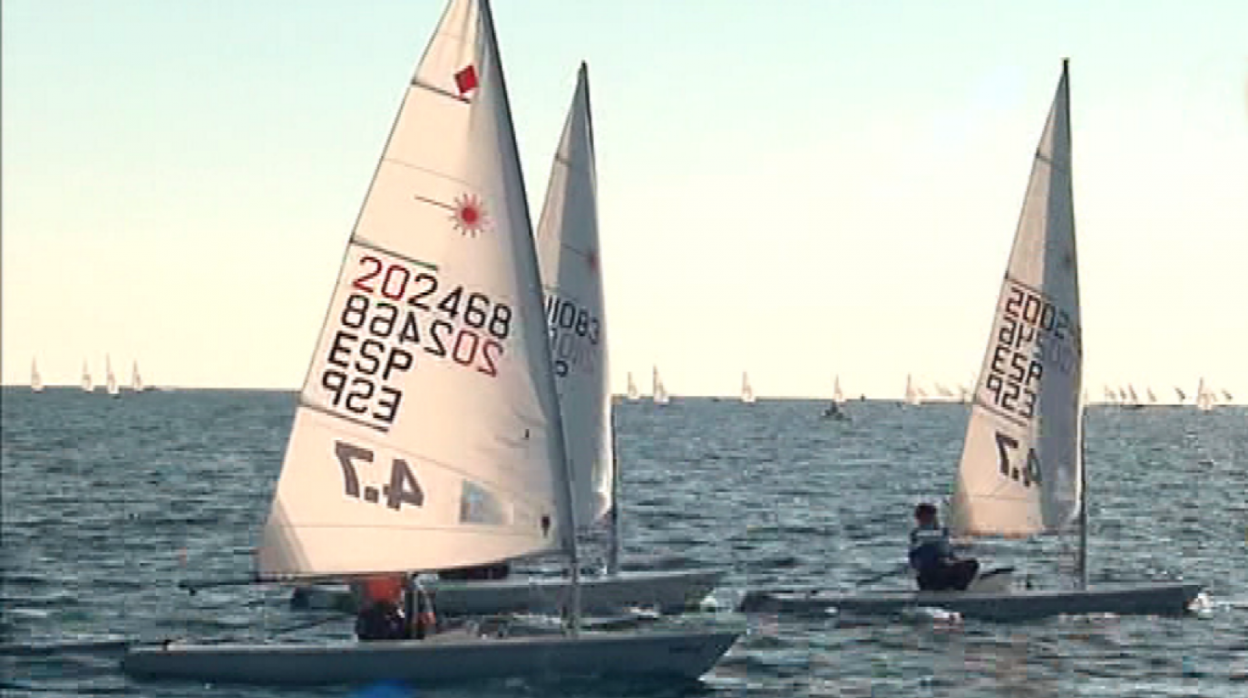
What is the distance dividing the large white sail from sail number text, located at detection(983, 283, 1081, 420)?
2 cm

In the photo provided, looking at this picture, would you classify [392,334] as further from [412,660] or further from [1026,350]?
[1026,350]

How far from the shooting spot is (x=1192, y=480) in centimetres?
10212

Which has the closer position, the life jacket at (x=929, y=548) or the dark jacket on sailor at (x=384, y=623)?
the dark jacket on sailor at (x=384, y=623)

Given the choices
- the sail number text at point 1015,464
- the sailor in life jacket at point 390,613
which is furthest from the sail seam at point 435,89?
the sail number text at point 1015,464

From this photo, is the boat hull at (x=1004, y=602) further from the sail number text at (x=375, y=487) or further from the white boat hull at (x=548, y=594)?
the sail number text at (x=375, y=487)

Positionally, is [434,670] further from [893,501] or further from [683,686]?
[893,501]

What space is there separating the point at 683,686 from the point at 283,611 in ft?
39.1

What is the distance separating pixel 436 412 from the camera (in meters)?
24.6

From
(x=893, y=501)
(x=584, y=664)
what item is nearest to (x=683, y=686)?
(x=584, y=664)

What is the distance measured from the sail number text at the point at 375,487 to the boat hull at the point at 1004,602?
1170cm

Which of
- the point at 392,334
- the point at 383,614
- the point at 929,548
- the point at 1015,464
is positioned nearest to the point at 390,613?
the point at 383,614

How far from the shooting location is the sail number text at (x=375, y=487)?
2439cm

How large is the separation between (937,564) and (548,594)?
252 inches

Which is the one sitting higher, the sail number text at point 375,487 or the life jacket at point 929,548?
the sail number text at point 375,487
